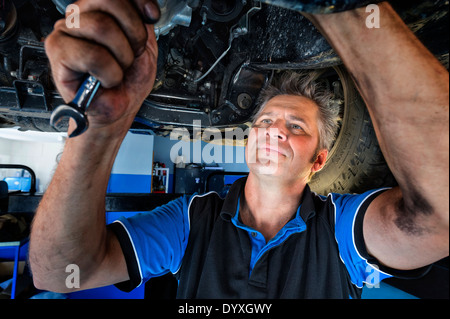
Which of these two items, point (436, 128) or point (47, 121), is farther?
point (47, 121)

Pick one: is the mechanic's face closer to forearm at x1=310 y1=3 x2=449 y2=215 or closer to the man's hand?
forearm at x1=310 y1=3 x2=449 y2=215

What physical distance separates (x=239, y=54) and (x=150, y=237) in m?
0.86

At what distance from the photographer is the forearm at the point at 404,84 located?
1.05 feet

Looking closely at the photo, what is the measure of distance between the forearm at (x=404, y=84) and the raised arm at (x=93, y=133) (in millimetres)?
249

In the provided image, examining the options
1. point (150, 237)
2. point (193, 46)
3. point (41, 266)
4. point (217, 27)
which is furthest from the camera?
point (193, 46)

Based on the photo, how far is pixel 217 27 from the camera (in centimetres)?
104

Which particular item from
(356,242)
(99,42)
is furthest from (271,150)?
(99,42)

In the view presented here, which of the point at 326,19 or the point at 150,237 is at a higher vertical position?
the point at 326,19

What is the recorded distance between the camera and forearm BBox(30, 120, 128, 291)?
1.37 feet

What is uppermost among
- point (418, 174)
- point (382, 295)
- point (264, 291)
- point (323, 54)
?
point (323, 54)

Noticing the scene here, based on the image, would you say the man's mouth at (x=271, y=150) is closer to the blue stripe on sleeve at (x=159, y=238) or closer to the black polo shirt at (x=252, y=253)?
the black polo shirt at (x=252, y=253)

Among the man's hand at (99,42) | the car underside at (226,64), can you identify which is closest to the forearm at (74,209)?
the man's hand at (99,42)

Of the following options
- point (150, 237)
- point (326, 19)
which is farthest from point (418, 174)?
point (150, 237)

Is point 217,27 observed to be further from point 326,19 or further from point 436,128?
point 436,128
